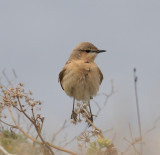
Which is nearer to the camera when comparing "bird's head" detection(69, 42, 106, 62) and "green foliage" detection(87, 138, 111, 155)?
"green foliage" detection(87, 138, 111, 155)

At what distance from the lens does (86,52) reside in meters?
6.28

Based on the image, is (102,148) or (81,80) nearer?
(102,148)

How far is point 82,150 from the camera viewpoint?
252cm

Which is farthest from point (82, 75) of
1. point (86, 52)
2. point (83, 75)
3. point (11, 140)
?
point (11, 140)

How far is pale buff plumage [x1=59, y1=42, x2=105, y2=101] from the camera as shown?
5.62m

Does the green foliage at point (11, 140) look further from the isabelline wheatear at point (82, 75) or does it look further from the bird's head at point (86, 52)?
the bird's head at point (86, 52)

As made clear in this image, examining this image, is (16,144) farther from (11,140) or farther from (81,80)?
(81,80)

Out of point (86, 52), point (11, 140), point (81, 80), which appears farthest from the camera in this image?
point (86, 52)

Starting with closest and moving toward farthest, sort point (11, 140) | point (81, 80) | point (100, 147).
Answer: point (100, 147) < point (11, 140) < point (81, 80)

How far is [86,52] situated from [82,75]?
0.83m

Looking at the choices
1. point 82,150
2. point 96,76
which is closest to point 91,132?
point 82,150

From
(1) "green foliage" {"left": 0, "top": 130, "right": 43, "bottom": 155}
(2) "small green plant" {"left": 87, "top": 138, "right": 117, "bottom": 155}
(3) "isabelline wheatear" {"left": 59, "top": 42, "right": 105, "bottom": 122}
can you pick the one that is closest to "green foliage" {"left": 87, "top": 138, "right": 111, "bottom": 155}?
(2) "small green plant" {"left": 87, "top": 138, "right": 117, "bottom": 155}

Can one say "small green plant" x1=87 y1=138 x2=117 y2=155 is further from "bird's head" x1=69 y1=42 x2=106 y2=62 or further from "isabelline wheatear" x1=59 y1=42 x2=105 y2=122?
"bird's head" x1=69 y1=42 x2=106 y2=62

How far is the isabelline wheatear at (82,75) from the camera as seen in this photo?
562cm
